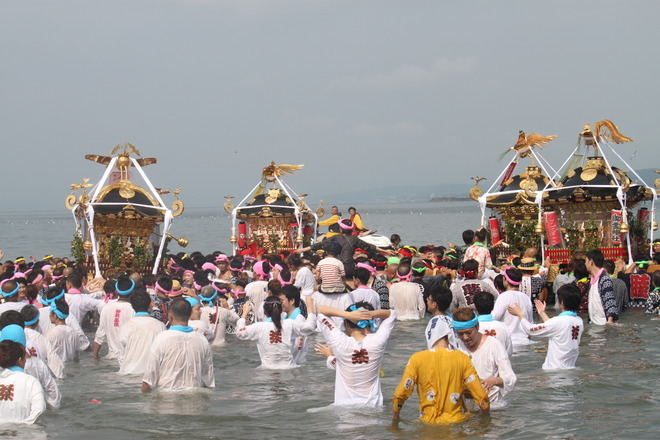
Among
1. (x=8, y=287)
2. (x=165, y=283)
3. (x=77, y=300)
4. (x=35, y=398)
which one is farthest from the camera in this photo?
(x=77, y=300)

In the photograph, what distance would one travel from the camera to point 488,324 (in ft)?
26.3

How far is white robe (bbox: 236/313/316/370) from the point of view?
1022 cm

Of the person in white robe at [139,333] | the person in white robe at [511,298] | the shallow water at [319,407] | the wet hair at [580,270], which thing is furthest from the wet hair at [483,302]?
the wet hair at [580,270]

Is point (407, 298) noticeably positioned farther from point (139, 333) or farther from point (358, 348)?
point (358, 348)

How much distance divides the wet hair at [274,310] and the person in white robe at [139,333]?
130cm

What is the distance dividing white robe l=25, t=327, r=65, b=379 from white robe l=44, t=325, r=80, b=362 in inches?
11.2

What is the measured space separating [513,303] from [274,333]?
3.22 metres

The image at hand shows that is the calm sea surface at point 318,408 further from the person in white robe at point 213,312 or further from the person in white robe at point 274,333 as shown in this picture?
the person in white robe at point 213,312

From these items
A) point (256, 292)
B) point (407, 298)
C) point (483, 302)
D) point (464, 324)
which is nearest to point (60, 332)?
point (256, 292)

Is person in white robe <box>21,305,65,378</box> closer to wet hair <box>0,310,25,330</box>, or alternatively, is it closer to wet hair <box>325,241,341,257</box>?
wet hair <box>0,310,25,330</box>

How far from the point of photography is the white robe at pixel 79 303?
40.2 ft

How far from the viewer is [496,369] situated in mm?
7172

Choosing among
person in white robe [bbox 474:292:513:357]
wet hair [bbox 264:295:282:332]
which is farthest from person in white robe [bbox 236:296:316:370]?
person in white robe [bbox 474:292:513:357]

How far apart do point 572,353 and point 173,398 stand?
182 inches
